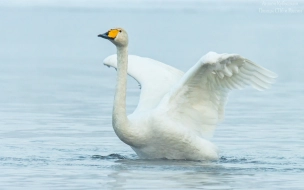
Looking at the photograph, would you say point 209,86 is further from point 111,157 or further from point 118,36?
point 111,157

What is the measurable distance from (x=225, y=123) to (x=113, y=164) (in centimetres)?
393

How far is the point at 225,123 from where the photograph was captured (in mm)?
18875

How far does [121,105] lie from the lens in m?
15.6

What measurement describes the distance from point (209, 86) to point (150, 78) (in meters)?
1.62

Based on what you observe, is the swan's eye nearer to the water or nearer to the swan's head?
the swan's head

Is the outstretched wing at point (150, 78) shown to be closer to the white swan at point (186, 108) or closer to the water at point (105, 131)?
the white swan at point (186, 108)

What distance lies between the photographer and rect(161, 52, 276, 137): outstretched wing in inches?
598

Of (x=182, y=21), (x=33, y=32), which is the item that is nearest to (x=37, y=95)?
(x=33, y=32)

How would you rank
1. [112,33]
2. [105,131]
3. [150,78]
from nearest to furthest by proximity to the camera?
[112,33]
[150,78]
[105,131]

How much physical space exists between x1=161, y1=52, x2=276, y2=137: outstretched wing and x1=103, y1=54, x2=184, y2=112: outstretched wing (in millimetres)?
646

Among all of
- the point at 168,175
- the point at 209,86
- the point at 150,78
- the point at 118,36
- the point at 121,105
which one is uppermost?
the point at 118,36

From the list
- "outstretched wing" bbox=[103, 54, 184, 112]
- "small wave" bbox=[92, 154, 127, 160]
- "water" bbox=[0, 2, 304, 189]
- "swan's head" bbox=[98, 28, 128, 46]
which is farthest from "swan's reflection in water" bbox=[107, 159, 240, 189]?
"swan's head" bbox=[98, 28, 128, 46]

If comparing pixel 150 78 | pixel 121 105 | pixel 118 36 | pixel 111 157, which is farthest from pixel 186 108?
pixel 150 78

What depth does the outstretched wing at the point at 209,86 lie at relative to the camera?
15.2m
